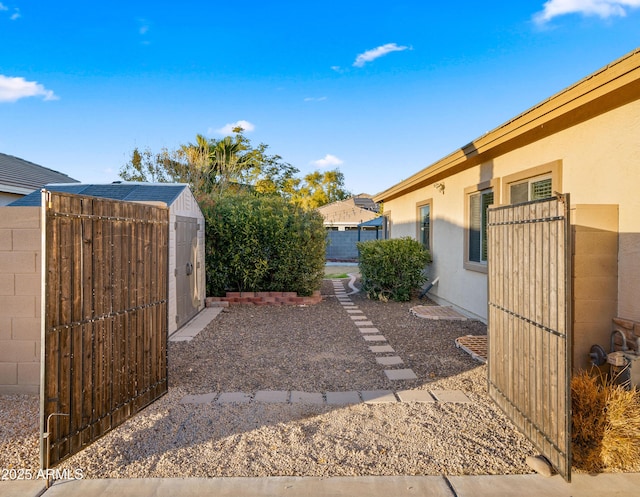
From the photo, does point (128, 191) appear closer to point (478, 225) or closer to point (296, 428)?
point (296, 428)

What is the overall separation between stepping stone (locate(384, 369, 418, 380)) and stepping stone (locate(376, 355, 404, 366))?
0.28 meters

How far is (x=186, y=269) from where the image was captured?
24.2 feet

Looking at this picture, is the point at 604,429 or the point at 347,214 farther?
the point at 347,214

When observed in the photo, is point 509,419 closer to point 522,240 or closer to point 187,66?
point 522,240

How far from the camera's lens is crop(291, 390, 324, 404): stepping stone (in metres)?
3.84

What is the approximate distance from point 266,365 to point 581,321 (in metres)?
3.45

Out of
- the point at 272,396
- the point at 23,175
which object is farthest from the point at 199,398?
the point at 23,175

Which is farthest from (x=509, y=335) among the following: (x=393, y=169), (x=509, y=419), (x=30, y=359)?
(x=393, y=169)

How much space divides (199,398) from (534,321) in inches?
119

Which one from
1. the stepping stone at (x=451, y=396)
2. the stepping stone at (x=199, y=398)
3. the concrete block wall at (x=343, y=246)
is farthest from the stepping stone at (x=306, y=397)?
the concrete block wall at (x=343, y=246)

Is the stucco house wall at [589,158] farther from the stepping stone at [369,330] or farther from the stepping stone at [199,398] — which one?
the stepping stone at [199,398]

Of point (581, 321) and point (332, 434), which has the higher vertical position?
point (581, 321)

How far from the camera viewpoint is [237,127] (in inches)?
964

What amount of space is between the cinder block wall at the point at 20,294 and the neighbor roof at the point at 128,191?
281 centimetres
